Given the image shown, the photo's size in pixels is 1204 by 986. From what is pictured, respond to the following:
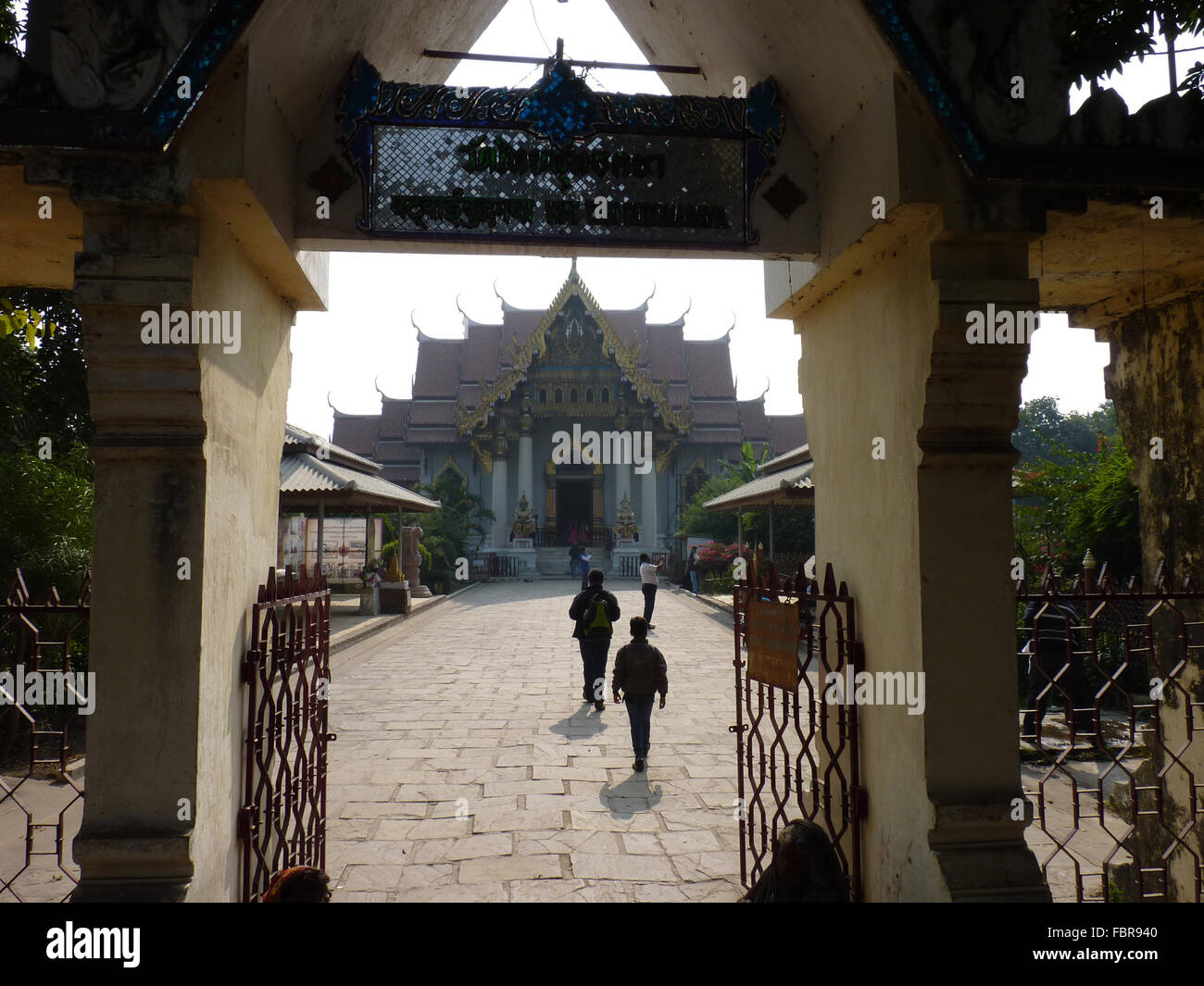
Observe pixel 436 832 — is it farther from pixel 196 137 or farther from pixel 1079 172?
pixel 1079 172

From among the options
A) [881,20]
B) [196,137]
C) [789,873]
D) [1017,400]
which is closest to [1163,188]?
[1017,400]

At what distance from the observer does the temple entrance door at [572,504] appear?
31.5m

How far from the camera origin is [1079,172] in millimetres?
2828

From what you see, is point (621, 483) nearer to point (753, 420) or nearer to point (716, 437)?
point (716, 437)

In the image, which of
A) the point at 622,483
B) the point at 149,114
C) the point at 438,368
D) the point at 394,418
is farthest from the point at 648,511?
the point at 149,114

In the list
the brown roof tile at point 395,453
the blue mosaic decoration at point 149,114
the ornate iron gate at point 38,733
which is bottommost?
the ornate iron gate at point 38,733

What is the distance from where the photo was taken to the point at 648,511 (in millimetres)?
29141

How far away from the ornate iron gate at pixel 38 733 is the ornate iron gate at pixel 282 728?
2.08ft

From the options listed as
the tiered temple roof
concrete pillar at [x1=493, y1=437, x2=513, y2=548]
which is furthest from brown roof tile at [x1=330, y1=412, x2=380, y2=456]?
concrete pillar at [x1=493, y1=437, x2=513, y2=548]

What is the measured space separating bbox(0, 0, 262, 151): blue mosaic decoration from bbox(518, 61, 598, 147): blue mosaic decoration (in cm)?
118

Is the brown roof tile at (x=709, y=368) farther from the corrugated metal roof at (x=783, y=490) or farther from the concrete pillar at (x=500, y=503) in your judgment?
the corrugated metal roof at (x=783, y=490)

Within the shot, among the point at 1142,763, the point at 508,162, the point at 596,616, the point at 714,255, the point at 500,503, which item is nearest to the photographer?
the point at 508,162

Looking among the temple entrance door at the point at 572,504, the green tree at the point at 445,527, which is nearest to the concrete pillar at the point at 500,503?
the green tree at the point at 445,527

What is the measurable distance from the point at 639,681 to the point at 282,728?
315 cm
